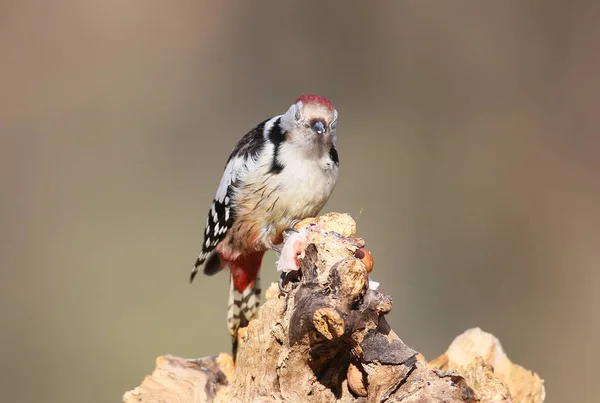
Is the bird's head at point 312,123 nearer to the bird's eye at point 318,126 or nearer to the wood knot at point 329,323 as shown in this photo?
the bird's eye at point 318,126

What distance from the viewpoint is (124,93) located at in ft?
23.0

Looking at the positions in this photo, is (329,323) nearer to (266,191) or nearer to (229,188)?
(266,191)

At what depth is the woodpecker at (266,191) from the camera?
3326 mm

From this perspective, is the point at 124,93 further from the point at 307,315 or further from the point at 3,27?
the point at 307,315

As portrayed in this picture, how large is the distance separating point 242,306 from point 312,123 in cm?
102

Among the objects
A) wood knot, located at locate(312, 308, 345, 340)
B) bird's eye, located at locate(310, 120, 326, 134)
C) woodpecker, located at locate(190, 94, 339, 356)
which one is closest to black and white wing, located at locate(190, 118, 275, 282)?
woodpecker, located at locate(190, 94, 339, 356)

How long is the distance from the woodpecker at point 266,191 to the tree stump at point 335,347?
708 mm

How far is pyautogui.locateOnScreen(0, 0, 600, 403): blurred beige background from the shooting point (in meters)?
5.70

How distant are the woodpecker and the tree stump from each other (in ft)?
2.32

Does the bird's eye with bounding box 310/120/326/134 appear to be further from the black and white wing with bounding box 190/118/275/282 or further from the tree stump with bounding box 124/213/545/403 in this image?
the tree stump with bounding box 124/213/545/403

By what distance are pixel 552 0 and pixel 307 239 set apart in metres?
5.51

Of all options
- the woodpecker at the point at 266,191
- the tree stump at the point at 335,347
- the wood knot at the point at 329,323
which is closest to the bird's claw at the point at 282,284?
the tree stump at the point at 335,347

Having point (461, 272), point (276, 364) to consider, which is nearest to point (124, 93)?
point (461, 272)

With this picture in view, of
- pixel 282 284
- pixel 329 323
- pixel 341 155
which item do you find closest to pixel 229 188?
pixel 282 284
